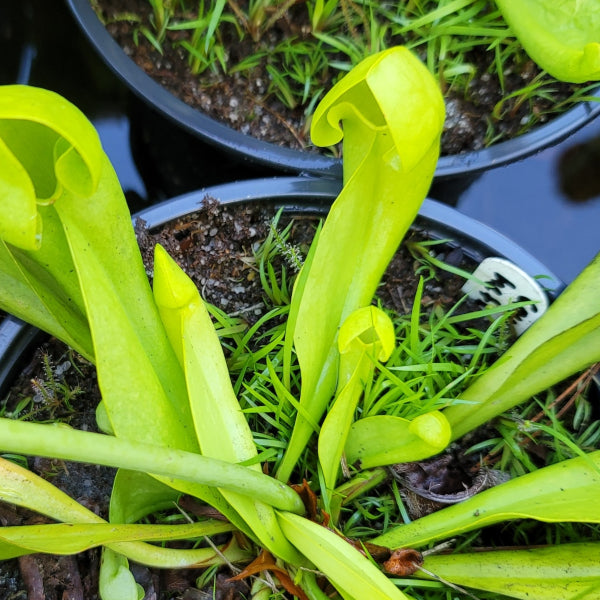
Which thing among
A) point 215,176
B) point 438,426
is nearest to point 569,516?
point 438,426

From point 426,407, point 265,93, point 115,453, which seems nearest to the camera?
point 115,453

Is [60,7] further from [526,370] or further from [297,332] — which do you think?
[526,370]

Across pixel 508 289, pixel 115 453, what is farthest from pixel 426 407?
pixel 115 453

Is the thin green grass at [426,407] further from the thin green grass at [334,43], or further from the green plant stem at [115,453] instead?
the thin green grass at [334,43]

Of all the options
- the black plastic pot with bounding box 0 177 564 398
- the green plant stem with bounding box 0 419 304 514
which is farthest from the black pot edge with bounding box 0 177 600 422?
the green plant stem with bounding box 0 419 304 514

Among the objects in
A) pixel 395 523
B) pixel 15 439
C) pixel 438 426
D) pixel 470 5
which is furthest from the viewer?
pixel 470 5

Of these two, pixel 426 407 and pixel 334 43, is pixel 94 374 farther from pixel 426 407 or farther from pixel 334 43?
pixel 334 43

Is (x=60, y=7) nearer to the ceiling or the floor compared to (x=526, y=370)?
nearer to the ceiling
